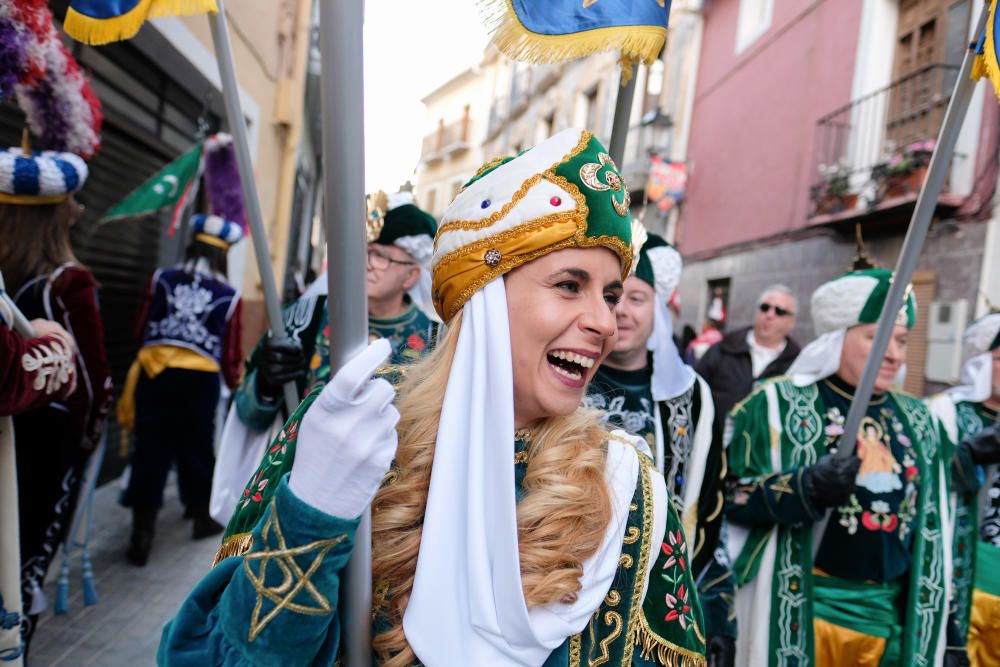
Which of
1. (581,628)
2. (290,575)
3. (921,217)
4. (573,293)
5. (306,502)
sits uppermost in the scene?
(921,217)

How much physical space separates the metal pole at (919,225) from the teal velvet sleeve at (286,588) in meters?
1.90

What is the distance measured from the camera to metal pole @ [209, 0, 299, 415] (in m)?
1.84

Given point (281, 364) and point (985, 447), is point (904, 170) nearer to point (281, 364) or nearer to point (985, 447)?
point (985, 447)

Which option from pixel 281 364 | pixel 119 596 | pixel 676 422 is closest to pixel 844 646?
pixel 676 422

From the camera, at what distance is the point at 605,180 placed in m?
1.48

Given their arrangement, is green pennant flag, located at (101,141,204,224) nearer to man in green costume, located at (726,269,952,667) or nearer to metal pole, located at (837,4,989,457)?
man in green costume, located at (726,269,952,667)

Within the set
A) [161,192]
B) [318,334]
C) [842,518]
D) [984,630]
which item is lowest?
[984,630]

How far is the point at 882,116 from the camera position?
9469 mm

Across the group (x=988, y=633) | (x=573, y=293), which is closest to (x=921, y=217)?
(x=573, y=293)

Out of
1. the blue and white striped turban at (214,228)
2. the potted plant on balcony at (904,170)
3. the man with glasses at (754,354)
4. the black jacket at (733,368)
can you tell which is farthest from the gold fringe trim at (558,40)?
the potted plant on balcony at (904,170)

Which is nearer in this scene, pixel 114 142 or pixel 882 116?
pixel 114 142

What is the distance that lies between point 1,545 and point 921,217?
2.71 m

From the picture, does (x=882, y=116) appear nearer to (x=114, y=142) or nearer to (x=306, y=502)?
(x=114, y=142)

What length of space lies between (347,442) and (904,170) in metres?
9.39
